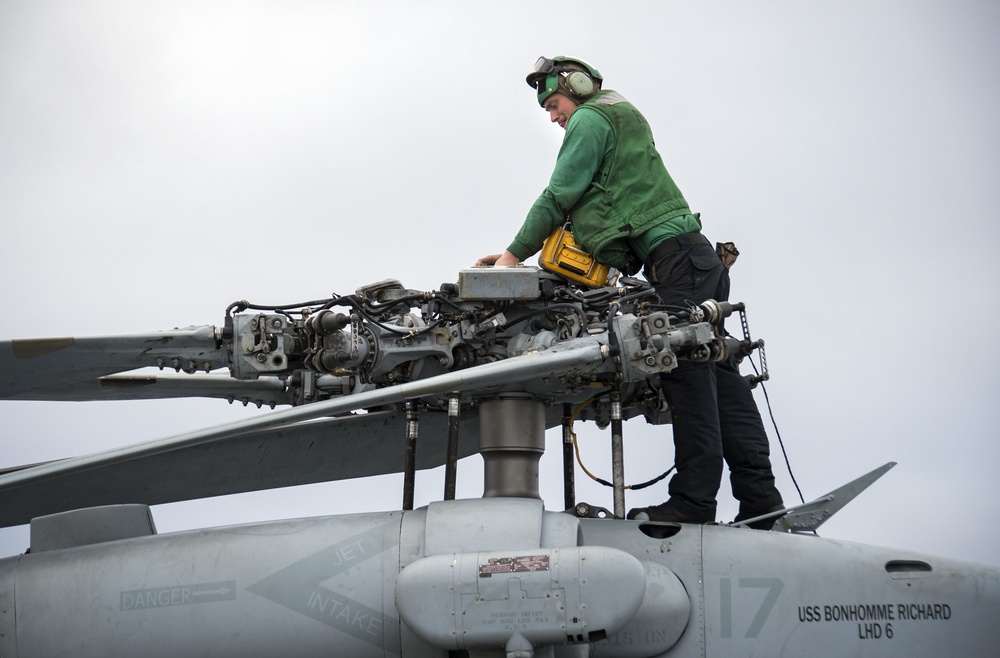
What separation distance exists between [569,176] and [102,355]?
3.32 m

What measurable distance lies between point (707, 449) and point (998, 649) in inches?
84.2

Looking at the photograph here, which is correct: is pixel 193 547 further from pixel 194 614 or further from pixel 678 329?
pixel 678 329

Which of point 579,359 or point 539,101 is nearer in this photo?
point 579,359

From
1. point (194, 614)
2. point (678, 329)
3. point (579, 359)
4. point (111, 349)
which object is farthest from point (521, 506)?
point (111, 349)

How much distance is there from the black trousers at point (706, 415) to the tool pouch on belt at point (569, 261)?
43cm

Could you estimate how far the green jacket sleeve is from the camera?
855 cm

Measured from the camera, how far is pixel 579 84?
8938 mm

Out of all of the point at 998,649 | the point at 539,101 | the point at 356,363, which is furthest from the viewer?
the point at 539,101

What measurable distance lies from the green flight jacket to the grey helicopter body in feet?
1.23

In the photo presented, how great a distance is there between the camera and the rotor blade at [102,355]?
320 inches

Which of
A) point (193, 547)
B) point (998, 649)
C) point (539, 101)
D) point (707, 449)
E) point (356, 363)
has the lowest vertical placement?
point (998, 649)

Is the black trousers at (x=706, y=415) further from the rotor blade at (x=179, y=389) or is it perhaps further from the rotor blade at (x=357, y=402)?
the rotor blade at (x=179, y=389)

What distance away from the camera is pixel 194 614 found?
7.90 metres

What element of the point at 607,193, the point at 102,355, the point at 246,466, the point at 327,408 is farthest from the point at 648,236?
the point at 102,355
